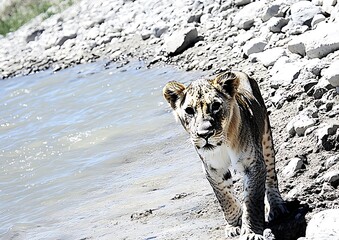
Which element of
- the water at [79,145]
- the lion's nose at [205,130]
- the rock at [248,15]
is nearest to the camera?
the lion's nose at [205,130]

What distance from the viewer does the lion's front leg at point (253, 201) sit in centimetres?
631

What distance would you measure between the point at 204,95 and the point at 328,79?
9.76 feet

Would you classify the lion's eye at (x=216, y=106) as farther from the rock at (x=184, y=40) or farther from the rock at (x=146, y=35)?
the rock at (x=146, y=35)

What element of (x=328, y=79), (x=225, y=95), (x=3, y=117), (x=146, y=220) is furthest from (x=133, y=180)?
(x=3, y=117)

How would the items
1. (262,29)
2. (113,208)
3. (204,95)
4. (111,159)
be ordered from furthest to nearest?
(262,29)
(111,159)
(113,208)
(204,95)

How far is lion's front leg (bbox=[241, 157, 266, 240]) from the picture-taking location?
6.31 m

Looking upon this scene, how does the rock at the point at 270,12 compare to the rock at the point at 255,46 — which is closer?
the rock at the point at 255,46

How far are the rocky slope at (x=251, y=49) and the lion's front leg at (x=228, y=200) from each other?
1.94 feet

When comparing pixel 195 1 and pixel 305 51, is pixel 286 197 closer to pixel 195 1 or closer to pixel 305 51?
pixel 305 51

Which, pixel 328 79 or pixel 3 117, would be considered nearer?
pixel 328 79

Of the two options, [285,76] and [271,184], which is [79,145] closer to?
[285,76]

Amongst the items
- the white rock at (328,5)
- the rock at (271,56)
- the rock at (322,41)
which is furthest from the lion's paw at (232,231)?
the white rock at (328,5)

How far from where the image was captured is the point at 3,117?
693 inches

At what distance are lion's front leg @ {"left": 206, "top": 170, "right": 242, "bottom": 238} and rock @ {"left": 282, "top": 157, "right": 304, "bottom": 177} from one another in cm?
94
